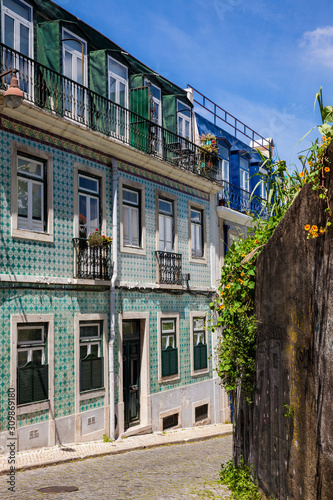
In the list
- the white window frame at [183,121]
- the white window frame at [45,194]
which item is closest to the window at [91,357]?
the white window frame at [45,194]

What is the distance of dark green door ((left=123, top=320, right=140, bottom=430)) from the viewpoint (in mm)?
16250

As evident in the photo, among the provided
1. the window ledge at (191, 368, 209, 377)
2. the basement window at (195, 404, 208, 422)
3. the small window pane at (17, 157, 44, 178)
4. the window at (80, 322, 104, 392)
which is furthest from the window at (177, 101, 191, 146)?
the basement window at (195, 404, 208, 422)

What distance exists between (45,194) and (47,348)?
327cm

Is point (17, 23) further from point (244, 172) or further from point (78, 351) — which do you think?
point (244, 172)

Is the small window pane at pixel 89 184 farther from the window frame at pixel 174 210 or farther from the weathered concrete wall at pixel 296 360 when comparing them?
the weathered concrete wall at pixel 296 360

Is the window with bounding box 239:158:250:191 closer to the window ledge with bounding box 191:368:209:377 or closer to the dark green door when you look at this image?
the window ledge with bounding box 191:368:209:377

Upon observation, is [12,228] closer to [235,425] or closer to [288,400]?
[235,425]

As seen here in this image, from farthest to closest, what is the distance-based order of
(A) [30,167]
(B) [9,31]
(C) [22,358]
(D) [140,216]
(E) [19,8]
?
(D) [140,216]
(E) [19,8]
(A) [30,167]
(B) [9,31]
(C) [22,358]

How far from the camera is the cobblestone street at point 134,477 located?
856 cm

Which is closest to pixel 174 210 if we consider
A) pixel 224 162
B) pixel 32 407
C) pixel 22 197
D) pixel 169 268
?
pixel 169 268

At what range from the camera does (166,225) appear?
60.1 feet

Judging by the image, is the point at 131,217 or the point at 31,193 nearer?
the point at 31,193

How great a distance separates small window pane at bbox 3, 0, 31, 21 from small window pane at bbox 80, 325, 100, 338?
6.95m

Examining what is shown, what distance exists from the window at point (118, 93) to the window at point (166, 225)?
260 centimetres
